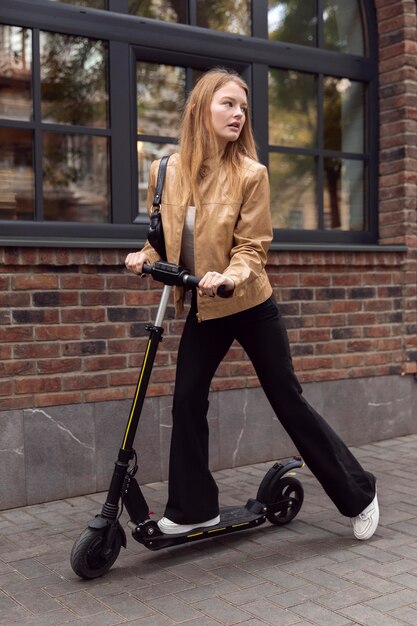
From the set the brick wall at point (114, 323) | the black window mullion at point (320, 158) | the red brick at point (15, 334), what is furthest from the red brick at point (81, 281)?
the black window mullion at point (320, 158)

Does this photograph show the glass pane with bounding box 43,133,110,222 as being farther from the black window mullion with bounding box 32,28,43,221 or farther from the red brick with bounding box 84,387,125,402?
the red brick with bounding box 84,387,125,402

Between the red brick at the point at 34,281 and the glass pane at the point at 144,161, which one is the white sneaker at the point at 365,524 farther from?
the glass pane at the point at 144,161

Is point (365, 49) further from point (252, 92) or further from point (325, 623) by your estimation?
point (325, 623)

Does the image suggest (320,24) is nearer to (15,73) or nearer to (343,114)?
(343,114)

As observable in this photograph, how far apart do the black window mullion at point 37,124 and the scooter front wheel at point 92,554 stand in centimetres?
210

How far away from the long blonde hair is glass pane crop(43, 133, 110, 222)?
1.51m

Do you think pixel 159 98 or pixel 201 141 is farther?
pixel 159 98

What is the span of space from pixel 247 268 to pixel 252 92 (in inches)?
103

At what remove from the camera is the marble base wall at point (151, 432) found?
4543 mm

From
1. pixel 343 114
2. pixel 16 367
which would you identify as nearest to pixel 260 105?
pixel 343 114

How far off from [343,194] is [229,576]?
351 centimetres

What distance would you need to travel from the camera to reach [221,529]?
378 cm

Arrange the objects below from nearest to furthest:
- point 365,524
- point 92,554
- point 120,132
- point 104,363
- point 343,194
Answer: point 92,554 < point 365,524 < point 104,363 < point 120,132 < point 343,194

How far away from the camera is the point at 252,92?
5660mm
